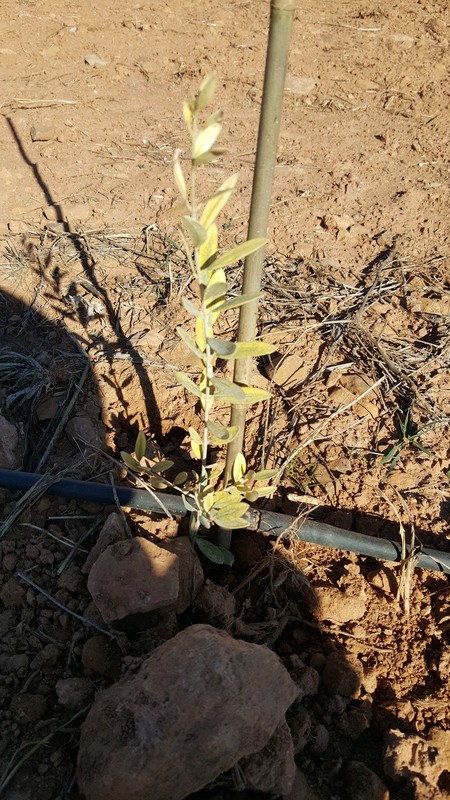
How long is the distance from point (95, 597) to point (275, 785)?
62 centimetres

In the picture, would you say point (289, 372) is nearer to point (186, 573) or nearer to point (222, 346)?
point (186, 573)

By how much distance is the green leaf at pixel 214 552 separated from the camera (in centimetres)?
183

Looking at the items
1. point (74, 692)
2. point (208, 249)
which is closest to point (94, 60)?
point (208, 249)

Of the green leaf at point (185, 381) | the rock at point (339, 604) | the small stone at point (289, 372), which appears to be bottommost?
the rock at point (339, 604)

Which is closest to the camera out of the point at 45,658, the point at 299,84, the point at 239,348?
the point at 239,348

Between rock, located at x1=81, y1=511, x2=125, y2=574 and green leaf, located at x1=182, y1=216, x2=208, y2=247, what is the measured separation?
950 millimetres

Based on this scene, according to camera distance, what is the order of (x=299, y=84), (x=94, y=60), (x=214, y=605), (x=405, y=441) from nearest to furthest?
1. (x=214, y=605)
2. (x=405, y=441)
3. (x=299, y=84)
4. (x=94, y=60)

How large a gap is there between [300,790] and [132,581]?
643 mm

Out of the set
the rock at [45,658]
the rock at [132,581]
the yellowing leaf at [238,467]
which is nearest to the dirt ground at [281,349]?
the rock at [45,658]

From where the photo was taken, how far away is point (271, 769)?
4.59 feet

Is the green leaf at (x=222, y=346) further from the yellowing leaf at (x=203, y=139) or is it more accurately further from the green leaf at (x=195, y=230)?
the yellowing leaf at (x=203, y=139)

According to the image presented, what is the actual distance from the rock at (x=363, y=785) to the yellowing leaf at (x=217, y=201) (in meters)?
1.37

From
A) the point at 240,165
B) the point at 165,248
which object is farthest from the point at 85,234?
the point at 240,165

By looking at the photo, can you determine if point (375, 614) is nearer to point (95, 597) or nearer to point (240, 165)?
point (95, 597)
